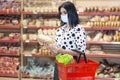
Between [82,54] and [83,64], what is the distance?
34 centimetres

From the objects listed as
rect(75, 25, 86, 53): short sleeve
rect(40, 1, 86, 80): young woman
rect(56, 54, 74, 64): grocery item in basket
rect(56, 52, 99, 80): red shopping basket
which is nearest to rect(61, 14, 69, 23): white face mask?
rect(40, 1, 86, 80): young woman

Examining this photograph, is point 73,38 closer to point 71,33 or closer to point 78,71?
point 71,33

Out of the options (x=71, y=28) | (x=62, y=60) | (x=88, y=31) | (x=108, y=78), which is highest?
(x=71, y=28)

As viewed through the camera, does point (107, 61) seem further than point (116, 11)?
Yes

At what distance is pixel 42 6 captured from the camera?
6438mm

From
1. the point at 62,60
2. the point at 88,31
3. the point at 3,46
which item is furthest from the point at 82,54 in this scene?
the point at 3,46

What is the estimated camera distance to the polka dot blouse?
10.5 ft

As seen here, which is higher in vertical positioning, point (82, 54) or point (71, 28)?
point (71, 28)

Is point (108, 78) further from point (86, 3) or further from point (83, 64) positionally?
point (83, 64)

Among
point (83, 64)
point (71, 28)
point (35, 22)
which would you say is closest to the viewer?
point (83, 64)

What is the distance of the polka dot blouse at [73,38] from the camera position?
10.5 feet

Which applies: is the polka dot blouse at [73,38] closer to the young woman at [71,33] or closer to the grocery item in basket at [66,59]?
the young woman at [71,33]

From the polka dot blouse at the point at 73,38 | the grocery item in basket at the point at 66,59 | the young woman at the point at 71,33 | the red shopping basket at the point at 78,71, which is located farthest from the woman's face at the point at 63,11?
the red shopping basket at the point at 78,71

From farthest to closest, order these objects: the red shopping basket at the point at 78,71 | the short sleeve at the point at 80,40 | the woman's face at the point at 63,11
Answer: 1. the woman's face at the point at 63,11
2. the short sleeve at the point at 80,40
3. the red shopping basket at the point at 78,71
